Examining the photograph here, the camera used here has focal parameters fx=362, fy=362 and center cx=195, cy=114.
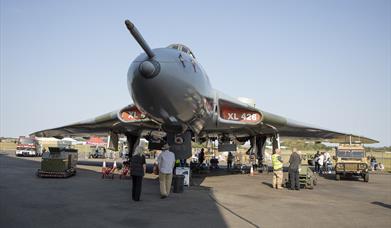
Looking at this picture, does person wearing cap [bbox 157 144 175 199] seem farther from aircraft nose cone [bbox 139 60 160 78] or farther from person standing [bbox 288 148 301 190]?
person standing [bbox 288 148 301 190]

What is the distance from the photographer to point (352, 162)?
16469mm

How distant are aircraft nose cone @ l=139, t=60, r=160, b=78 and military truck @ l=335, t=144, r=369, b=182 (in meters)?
12.3

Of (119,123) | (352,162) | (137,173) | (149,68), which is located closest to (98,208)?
(137,173)

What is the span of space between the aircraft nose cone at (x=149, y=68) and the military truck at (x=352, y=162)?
40.3 feet

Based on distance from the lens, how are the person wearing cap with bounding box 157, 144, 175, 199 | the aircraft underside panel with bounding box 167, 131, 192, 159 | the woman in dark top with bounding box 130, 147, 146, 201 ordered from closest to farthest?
the woman in dark top with bounding box 130, 147, 146, 201 → the person wearing cap with bounding box 157, 144, 175, 199 → the aircraft underside panel with bounding box 167, 131, 192, 159

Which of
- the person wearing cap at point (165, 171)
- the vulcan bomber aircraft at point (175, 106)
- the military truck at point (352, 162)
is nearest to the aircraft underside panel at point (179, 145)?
the vulcan bomber aircraft at point (175, 106)

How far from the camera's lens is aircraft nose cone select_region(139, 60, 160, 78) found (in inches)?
279

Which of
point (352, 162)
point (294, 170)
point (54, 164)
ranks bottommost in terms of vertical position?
point (54, 164)

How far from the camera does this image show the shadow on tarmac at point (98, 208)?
17.9 ft

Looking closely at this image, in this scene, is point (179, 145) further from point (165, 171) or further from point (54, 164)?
point (54, 164)

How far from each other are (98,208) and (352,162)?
13306mm

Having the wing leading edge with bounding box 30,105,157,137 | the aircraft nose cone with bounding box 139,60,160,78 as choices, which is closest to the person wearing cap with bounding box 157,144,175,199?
the aircraft nose cone with bounding box 139,60,160,78

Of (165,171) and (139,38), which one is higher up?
(139,38)

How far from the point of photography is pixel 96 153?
40.2 meters
